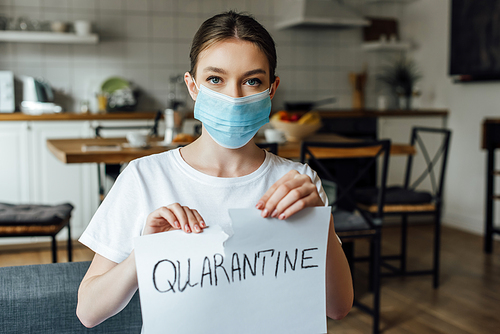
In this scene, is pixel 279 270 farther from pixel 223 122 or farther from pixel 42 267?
pixel 42 267

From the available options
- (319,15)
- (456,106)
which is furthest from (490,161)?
(319,15)

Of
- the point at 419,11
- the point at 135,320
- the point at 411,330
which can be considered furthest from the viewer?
the point at 419,11

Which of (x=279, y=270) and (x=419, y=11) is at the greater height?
(x=419, y=11)

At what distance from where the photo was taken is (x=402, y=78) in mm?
4695

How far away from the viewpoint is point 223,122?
0.90 metres

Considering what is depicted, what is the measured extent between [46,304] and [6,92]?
319 centimetres

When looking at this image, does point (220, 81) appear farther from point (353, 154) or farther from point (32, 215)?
point (32, 215)

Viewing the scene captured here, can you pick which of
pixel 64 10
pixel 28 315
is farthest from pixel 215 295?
pixel 64 10

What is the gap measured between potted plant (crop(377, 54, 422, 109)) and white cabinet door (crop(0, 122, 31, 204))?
3.26 metres

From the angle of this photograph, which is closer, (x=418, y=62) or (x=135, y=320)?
(x=135, y=320)

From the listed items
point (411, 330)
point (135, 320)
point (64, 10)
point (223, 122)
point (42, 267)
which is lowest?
point (411, 330)

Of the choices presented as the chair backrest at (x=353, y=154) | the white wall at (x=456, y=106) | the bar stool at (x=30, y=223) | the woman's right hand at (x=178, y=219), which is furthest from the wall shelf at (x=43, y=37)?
the woman's right hand at (x=178, y=219)

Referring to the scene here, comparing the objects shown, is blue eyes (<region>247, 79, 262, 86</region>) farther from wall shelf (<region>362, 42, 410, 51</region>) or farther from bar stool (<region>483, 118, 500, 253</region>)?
wall shelf (<region>362, 42, 410, 51</region>)

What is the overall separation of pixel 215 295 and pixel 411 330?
5.71 ft
